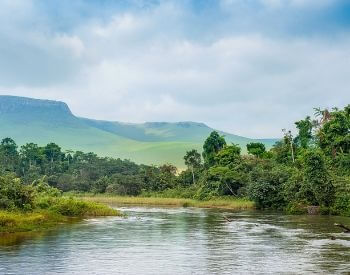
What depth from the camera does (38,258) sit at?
23.9 meters

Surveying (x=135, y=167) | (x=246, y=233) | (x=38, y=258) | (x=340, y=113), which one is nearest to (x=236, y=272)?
(x=38, y=258)

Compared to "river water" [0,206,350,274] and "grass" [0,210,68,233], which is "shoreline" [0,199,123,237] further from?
"river water" [0,206,350,274]

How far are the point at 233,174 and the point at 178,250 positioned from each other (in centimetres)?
4960

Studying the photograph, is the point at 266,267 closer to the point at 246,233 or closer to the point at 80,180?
the point at 246,233

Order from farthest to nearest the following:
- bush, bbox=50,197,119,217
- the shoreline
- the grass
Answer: bush, bbox=50,197,119,217 < the shoreline < the grass

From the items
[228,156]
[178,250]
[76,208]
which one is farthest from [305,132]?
[178,250]

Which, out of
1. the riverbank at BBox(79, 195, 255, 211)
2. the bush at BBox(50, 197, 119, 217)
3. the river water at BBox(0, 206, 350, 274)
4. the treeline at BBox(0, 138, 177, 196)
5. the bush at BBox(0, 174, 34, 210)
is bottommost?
the river water at BBox(0, 206, 350, 274)

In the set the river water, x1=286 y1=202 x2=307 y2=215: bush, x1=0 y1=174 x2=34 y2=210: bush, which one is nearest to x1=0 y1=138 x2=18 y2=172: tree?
x1=286 y1=202 x2=307 y2=215: bush

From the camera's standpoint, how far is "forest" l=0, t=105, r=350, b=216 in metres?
55.2

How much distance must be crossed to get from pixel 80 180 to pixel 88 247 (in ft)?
258

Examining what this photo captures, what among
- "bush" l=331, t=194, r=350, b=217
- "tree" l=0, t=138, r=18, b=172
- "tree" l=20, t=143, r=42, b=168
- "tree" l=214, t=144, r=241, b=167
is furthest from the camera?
"tree" l=20, t=143, r=42, b=168

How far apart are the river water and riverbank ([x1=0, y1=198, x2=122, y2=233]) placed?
4.55 feet

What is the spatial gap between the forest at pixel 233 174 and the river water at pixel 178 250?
8.52 metres

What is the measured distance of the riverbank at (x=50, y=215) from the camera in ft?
109
